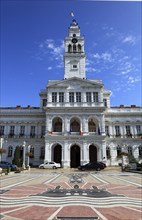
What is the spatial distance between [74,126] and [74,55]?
20349mm

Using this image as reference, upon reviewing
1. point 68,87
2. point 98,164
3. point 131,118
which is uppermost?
point 68,87

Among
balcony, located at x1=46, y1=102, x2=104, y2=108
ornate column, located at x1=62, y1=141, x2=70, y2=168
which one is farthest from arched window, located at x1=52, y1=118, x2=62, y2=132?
ornate column, located at x1=62, y1=141, x2=70, y2=168

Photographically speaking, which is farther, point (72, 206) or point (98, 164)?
point (98, 164)

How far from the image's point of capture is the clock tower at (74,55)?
49.8 meters

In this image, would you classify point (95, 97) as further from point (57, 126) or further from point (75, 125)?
point (57, 126)

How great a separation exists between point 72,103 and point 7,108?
18.2 metres

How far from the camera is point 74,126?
45.3 m

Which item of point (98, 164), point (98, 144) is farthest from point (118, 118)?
point (98, 164)

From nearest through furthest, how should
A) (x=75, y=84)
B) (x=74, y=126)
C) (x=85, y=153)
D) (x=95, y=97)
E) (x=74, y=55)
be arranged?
(x=85, y=153)
(x=95, y=97)
(x=75, y=84)
(x=74, y=126)
(x=74, y=55)

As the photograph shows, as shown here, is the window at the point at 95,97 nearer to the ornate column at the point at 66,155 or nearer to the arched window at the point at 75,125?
the arched window at the point at 75,125

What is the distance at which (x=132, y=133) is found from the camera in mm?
45031

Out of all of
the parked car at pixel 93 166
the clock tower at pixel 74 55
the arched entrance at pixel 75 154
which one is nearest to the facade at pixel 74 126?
the arched entrance at pixel 75 154

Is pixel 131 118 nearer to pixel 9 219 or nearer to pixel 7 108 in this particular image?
Result: pixel 7 108

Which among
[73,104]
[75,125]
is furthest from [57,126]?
[73,104]
